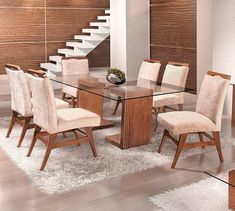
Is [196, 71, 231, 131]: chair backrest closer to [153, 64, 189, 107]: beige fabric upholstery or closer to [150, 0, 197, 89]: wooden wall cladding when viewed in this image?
[153, 64, 189, 107]: beige fabric upholstery

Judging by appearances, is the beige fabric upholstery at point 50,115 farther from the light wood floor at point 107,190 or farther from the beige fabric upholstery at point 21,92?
the light wood floor at point 107,190

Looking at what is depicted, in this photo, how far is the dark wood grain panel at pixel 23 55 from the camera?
8.67 m

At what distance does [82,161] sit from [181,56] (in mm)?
4224

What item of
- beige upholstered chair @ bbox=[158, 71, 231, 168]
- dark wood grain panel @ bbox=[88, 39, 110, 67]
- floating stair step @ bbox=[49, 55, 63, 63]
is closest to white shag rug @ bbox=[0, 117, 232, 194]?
beige upholstered chair @ bbox=[158, 71, 231, 168]

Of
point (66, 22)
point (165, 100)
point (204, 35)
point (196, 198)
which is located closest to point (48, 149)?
point (196, 198)

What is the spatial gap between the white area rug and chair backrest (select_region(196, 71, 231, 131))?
75 centimetres

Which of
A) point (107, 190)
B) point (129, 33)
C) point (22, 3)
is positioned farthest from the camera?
point (22, 3)

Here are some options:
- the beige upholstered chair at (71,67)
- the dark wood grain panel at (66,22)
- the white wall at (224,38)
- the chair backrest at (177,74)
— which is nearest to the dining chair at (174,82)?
the chair backrest at (177,74)

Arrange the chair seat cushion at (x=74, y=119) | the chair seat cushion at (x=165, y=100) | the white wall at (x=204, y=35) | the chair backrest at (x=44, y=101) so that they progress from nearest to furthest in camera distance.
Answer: the chair backrest at (x=44, y=101), the chair seat cushion at (x=74, y=119), the chair seat cushion at (x=165, y=100), the white wall at (x=204, y=35)

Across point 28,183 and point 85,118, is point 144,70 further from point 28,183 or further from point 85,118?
point 28,183

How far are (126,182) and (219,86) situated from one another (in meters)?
1.31

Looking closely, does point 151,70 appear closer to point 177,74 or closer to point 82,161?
point 177,74

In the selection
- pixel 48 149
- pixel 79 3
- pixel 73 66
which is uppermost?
pixel 79 3

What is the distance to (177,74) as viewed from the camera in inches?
197
